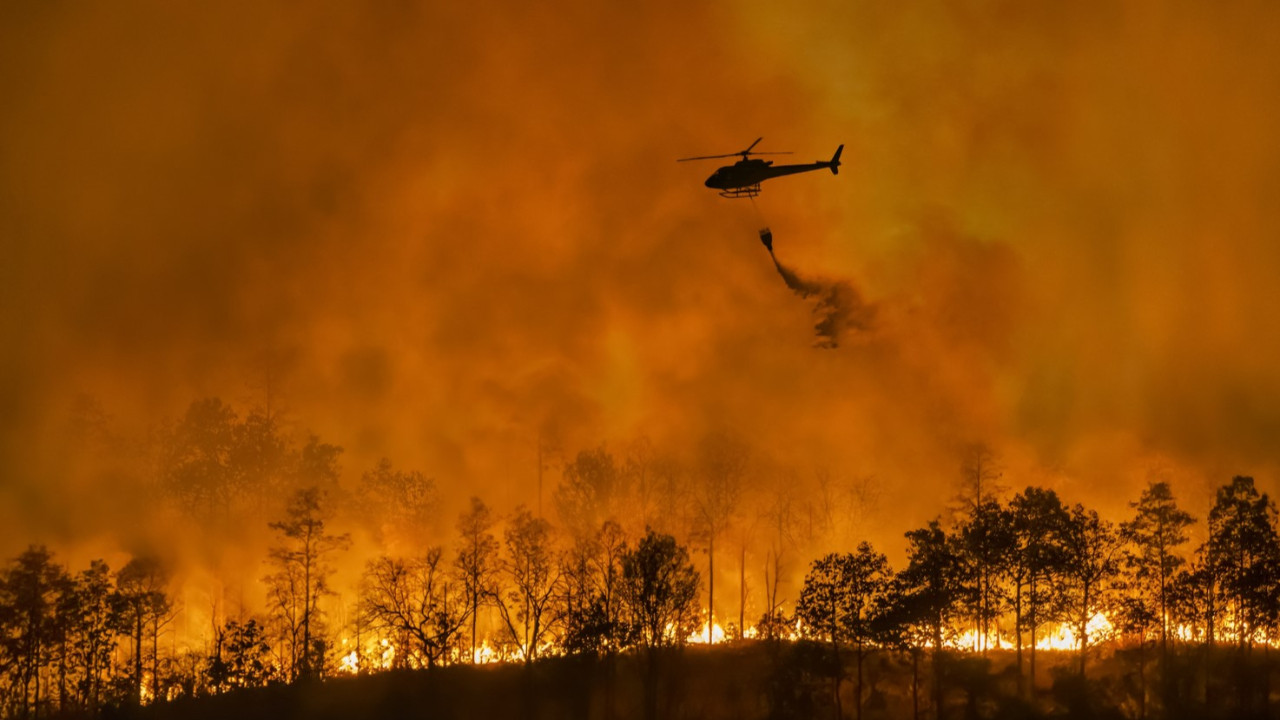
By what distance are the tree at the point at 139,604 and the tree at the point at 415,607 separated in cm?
1555

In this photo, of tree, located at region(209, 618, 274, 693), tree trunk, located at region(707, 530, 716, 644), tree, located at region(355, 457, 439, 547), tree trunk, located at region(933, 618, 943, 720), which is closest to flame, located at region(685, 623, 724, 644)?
tree trunk, located at region(707, 530, 716, 644)

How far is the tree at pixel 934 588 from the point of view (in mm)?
80688

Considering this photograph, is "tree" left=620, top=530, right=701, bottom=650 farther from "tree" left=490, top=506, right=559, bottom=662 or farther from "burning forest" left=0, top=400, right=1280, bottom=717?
"tree" left=490, top=506, right=559, bottom=662

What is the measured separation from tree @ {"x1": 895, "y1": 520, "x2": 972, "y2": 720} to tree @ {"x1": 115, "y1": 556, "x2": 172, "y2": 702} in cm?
5341

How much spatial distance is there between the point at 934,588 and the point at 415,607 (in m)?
42.3

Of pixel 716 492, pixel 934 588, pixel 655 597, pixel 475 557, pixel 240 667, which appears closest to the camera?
pixel 934 588

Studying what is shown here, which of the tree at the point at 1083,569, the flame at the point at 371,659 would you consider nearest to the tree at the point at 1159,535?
the tree at the point at 1083,569

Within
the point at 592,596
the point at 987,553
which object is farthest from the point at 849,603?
the point at 592,596

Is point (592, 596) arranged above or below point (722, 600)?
above

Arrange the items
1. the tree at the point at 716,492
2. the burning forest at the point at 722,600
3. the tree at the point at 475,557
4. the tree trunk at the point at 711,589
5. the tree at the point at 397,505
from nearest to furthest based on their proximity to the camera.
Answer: the burning forest at the point at 722,600 < the tree trunk at the point at 711,589 < the tree at the point at 475,557 < the tree at the point at 716,492 < the tree at the point at 397,505

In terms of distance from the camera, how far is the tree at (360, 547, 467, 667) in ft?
293

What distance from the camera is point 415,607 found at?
327ft

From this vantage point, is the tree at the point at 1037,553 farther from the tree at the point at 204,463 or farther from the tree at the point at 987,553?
the tree at the point at 204,463

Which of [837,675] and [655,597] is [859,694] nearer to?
[837,675]
